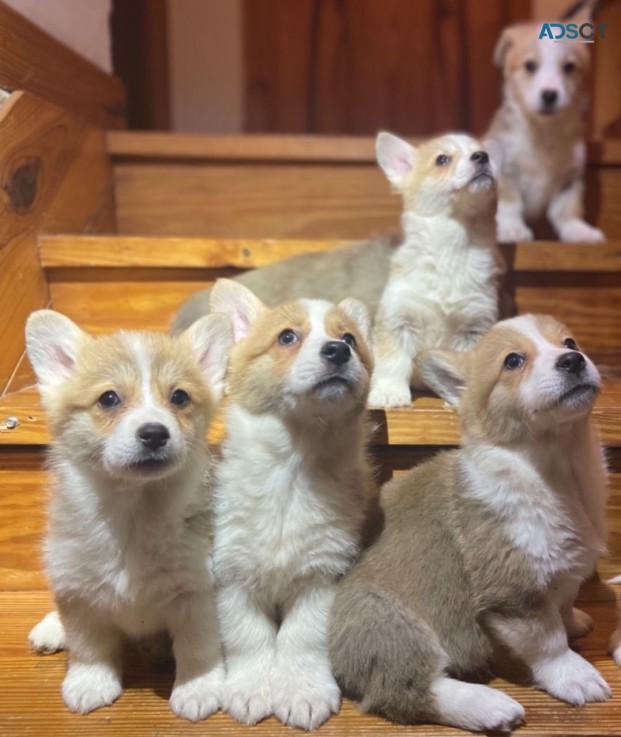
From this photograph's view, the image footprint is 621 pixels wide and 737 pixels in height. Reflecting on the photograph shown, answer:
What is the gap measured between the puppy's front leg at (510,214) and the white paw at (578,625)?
123 centimetres

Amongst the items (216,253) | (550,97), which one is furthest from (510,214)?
(216,253)

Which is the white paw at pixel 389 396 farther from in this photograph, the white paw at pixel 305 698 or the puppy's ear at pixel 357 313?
the white paw at pixel 305 698

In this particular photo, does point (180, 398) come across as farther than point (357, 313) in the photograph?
No

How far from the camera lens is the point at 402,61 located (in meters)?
3.55

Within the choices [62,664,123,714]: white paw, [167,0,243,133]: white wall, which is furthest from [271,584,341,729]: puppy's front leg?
[167,0,243,133]: white wall

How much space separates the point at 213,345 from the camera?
1409mm

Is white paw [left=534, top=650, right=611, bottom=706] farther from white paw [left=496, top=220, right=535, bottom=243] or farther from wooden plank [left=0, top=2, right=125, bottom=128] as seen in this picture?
wooden plank [left=0, top=2, right=125, bottom=128]

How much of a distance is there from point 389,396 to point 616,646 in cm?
69

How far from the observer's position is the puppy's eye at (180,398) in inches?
51.2

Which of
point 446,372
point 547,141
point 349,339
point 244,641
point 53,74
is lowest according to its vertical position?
point 244,641

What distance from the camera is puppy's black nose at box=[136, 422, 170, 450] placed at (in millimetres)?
1176

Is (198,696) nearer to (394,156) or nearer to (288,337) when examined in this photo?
(288,337)

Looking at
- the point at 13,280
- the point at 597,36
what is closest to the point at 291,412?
the point at 13,280

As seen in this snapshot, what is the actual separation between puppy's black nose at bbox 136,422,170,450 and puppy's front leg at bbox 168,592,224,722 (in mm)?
320
